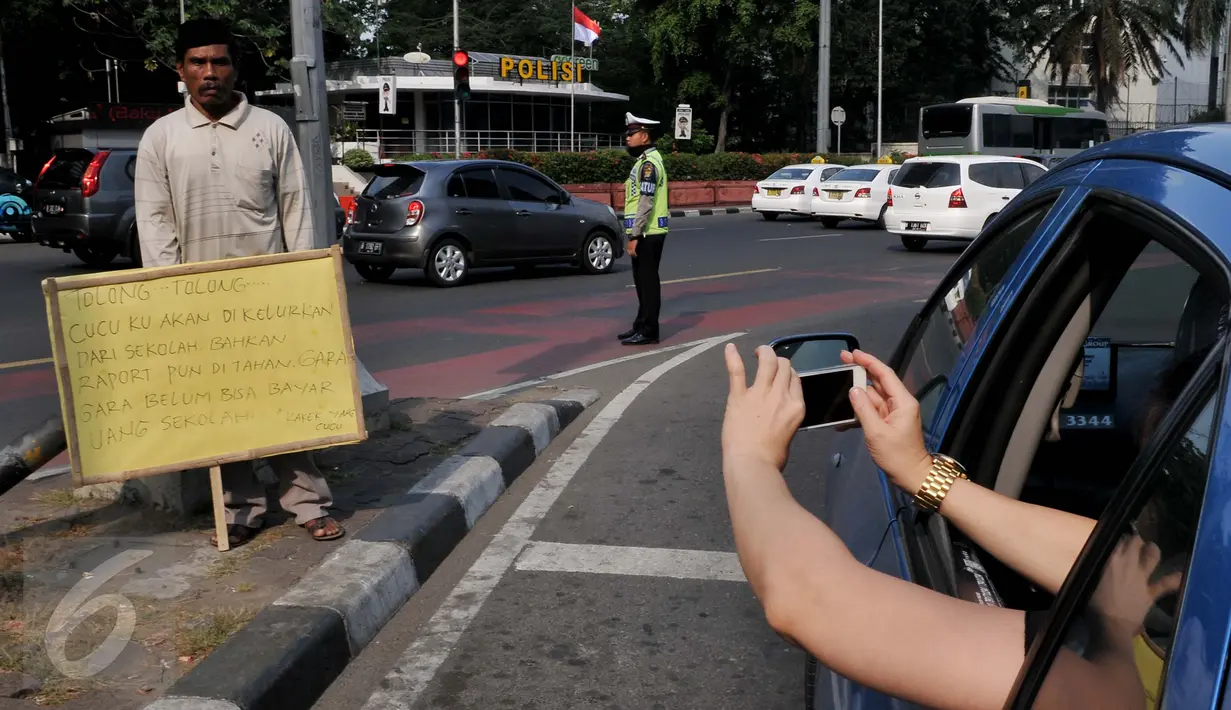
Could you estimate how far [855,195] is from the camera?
81.1ft

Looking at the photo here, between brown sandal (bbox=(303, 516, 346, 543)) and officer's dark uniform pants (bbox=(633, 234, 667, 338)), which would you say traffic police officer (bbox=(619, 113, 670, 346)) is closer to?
officer's dark uniform pants (bbox=(633, 234, 667, 338))

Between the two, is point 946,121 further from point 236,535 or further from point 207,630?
point 207,630

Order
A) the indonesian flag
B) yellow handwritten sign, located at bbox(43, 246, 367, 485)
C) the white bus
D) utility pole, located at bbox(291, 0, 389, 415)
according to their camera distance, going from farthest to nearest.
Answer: the indonesian flag, the white bus, utility pole, located at bbox(291, 0, 389, 415), yellow handwritten sign, located at bbox(43, 246, 367, 485)

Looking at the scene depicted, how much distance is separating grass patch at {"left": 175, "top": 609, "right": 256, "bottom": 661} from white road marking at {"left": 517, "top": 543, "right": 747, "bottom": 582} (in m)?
1.21

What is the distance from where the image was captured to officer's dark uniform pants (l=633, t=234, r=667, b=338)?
9812 mm

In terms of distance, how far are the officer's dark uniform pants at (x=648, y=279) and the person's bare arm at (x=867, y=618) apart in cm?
834

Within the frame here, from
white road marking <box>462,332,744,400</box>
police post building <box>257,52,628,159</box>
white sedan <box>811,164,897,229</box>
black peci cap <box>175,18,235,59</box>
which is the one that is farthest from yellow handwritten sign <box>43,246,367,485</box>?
police post building <box>257,52,628,159</box>

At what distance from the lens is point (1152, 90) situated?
64.0 metres

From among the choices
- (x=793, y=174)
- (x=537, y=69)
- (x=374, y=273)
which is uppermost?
(x=537, y=69)

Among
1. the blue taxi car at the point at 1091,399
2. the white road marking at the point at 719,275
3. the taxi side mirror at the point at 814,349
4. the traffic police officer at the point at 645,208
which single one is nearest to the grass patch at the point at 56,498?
the blue taxi car at the point at 1091,399

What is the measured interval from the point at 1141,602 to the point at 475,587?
11.6 feet

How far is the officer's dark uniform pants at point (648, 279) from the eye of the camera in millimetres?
9812

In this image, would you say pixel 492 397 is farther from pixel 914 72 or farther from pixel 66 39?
pixel 914 72

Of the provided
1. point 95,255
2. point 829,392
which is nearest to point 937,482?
point 829,392
